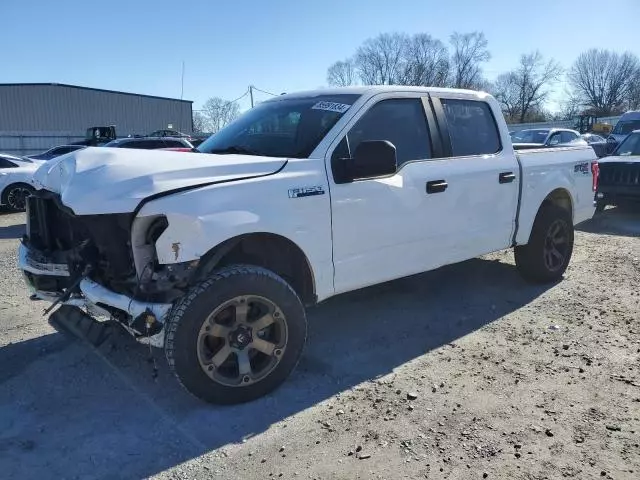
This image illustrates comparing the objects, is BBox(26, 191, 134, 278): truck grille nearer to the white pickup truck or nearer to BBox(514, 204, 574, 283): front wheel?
the white pickup truck

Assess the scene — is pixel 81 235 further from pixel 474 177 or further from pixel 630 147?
pixel 630 147

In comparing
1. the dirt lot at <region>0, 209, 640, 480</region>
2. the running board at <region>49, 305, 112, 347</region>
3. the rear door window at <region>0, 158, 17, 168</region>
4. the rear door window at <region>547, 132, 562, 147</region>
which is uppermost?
the rear door window at <region>547, 132, 562, 147</region>

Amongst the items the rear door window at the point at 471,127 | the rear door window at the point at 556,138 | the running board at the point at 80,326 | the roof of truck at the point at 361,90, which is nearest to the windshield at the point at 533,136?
the rear door window at the point at 556,138

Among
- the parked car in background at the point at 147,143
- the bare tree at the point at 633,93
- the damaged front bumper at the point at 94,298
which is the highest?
the bare tree at the point at 633,93

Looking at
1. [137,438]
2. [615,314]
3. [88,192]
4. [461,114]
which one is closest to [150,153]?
[88,192]

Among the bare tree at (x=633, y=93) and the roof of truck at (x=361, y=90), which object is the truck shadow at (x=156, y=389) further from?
the bare tree at (x=633, y=93)

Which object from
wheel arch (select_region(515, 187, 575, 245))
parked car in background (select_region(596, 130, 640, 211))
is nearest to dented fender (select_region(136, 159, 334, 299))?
wheel arch (select_region(515, 187, 575, 245))

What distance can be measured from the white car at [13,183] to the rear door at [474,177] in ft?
36.1

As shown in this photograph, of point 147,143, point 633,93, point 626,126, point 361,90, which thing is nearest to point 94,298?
point 361,90

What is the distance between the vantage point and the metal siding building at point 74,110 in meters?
44.5

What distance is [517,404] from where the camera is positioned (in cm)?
345

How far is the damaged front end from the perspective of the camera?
126 inches

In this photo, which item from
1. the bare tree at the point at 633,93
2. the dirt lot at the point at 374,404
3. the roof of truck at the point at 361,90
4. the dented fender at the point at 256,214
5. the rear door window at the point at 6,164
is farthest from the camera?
the bare tree at the point at 633,93

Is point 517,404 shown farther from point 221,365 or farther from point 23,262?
point 23,262
